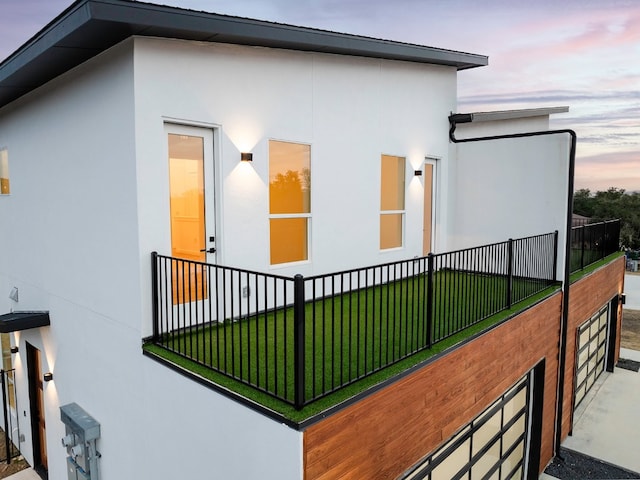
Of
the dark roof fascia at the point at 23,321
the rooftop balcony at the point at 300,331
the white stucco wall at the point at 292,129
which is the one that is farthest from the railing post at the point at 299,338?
the dark roof fascia at the point at 23,321

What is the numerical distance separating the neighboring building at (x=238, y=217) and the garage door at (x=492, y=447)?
0.14ft

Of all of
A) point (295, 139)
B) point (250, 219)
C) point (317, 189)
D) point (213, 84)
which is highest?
point (213, 84)

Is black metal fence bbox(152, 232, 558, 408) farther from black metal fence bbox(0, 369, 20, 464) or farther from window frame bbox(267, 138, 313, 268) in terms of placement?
black metal fence bbox(0, 369, 20, 464)

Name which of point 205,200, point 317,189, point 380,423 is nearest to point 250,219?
point 205,200

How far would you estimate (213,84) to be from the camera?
4.62 m

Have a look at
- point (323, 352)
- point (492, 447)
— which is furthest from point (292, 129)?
point (492, 447)

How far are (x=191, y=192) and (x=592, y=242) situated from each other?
8.59 meters

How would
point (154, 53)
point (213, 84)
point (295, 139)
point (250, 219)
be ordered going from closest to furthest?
point (154, 53)
point (213, 84)
point (250, 219)
point (295, 139)

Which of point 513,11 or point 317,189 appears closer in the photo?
point 317,189

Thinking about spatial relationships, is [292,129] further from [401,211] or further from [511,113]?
[511,113]

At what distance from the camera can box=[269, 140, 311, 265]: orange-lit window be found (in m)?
5.41

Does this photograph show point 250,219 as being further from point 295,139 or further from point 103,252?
point 103,252

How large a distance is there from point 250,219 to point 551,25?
10.9m

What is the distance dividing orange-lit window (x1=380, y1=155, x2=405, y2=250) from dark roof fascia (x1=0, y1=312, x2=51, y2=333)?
5.01 metres
